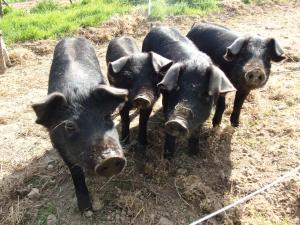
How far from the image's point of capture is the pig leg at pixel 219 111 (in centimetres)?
522

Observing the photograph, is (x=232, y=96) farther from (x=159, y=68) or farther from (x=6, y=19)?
(x=6, y=19)

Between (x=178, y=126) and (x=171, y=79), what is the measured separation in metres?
0.50

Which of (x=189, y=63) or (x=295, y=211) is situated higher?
(x=189, y=63)

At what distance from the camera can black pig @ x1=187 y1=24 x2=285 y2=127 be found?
15.0 feet

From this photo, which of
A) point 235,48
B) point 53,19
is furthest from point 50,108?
point 53,19

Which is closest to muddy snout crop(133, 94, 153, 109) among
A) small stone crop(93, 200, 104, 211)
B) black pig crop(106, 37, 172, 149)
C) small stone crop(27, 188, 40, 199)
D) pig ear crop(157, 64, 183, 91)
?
black pig crop(106, 37, 172, 149)

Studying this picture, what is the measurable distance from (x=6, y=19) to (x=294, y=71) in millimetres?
6466

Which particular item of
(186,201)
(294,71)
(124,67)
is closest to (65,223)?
(186,201)

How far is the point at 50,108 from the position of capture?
333cm

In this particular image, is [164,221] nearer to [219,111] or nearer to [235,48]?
[219,111]

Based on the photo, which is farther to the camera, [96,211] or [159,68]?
[159,68]

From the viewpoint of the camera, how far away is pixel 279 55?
4883 millimetres

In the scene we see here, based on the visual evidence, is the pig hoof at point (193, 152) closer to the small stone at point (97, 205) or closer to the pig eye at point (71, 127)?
the small stone at point (97, 205)

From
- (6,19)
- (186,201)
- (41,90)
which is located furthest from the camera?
(6,19)
